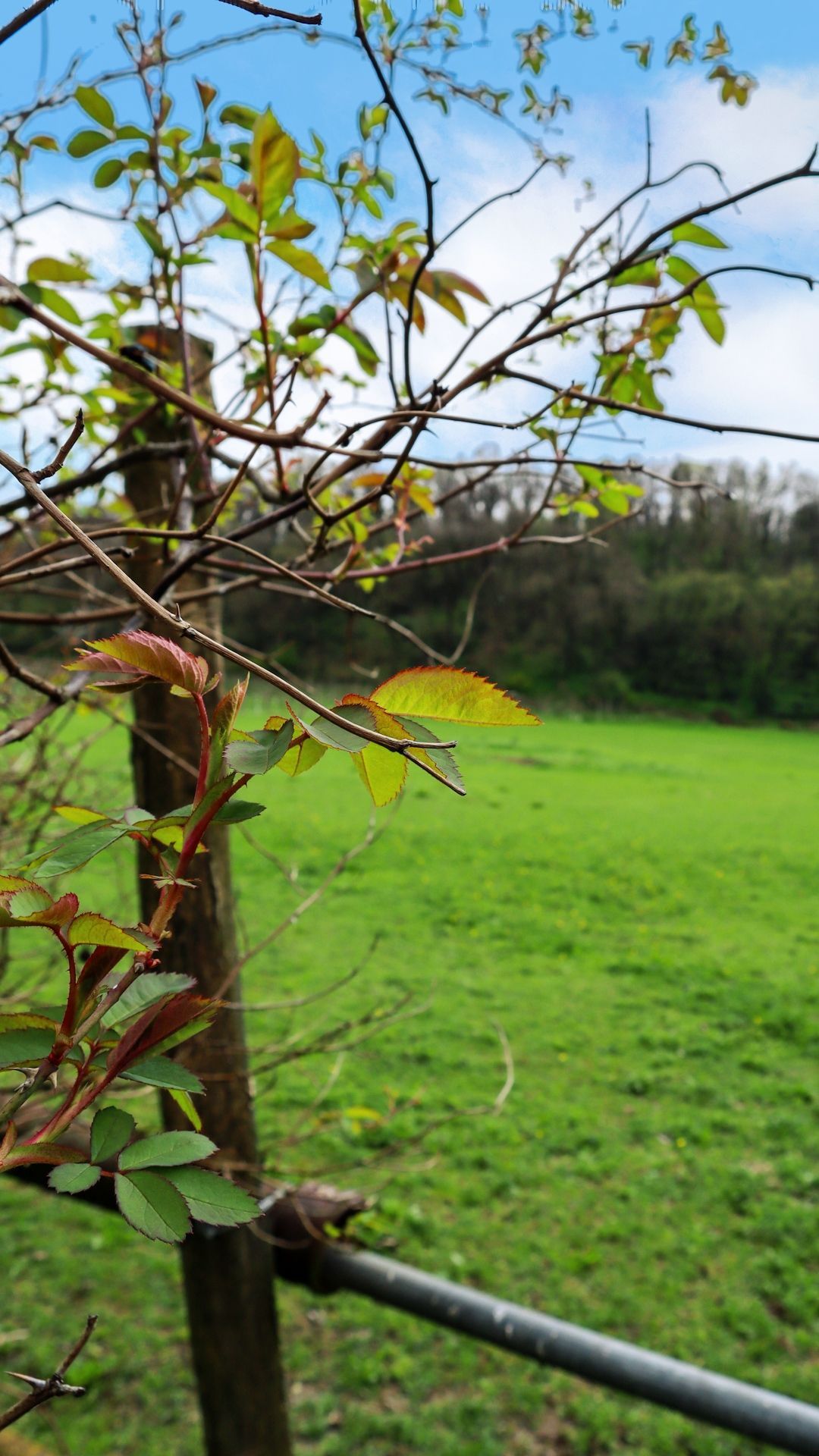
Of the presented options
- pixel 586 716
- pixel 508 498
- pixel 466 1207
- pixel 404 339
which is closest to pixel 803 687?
pixel 586 716

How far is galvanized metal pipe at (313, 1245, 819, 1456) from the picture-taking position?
115 cm

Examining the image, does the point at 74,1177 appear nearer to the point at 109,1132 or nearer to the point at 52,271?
the point at 109,1132

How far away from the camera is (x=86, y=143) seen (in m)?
0.73

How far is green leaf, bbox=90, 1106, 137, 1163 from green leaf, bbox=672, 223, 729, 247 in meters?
0.59

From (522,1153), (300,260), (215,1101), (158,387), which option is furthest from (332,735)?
(522,1153)

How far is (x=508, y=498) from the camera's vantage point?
5.65 feet

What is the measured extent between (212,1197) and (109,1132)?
4cm

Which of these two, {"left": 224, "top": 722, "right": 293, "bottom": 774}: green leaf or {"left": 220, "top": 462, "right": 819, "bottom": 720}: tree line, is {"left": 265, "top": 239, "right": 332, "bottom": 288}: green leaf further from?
{"left": 220, "top": 462, "right": 819, "bottom": 720}: tree line

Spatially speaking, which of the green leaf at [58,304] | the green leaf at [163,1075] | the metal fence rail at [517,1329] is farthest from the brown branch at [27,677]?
the metal fence rail at [517,1329]

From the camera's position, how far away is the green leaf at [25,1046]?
0.27 m

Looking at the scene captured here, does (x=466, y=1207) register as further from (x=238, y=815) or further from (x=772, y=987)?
(x=238, y=815)

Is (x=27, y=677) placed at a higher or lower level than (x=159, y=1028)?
higher

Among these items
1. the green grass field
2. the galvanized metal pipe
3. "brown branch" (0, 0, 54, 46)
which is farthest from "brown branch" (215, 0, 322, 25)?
the galvanized metal pipe

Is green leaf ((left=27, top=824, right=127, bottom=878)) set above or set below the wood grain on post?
above
